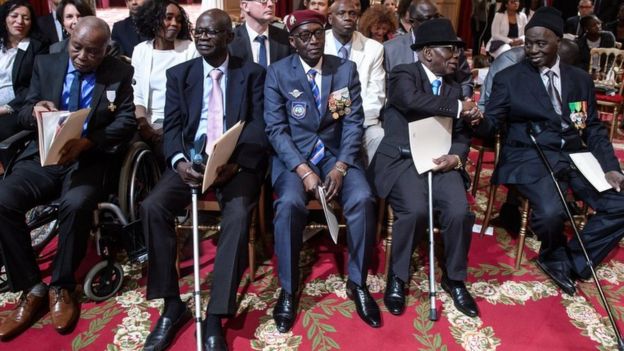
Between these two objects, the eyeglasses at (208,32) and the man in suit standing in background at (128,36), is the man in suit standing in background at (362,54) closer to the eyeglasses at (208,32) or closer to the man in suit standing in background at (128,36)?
the eyeglasses at (208,32)

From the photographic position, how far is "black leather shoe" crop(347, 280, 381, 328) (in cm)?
246

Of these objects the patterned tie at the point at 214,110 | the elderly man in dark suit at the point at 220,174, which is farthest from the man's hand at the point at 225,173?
the patterned tie at the point at 214,110

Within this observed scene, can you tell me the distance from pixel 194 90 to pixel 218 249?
847mm

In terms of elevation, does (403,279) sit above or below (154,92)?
below

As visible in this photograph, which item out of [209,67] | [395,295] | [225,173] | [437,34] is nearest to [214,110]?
[209,67]

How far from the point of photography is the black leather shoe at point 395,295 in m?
2.57

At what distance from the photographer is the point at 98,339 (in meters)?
2.35

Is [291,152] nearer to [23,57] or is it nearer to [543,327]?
[543,327]

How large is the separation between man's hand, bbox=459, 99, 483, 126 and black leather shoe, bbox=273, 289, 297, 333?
1290mm

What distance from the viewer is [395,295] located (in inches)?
103

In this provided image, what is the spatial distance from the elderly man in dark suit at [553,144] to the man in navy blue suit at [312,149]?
0.86m

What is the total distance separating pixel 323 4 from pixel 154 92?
1.60 metres

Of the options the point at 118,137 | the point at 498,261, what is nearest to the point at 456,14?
the point at 498,261

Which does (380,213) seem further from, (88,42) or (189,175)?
(88,42)
